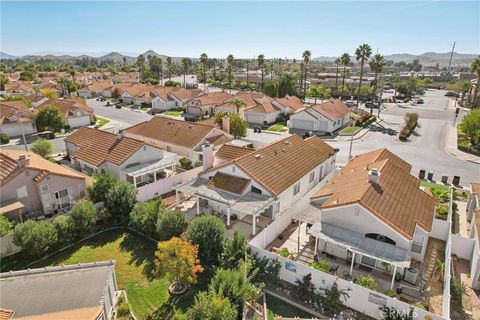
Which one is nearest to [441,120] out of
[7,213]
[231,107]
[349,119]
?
[349,119]

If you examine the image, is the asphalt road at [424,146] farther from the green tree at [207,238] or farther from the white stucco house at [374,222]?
the green tree at [207,238]

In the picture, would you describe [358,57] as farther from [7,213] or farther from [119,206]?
[7,213]

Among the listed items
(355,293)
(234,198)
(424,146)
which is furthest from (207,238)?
(424,146)

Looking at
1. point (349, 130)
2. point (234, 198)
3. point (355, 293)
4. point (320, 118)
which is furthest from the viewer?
point (349, 130)

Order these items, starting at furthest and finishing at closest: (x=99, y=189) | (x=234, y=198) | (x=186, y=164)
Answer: (x=186, y=164)
(x=99, y=189)
(x=234, y=198)

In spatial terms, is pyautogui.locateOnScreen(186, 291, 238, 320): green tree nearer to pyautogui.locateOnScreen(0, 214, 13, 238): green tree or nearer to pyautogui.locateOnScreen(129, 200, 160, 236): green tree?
pyautogui.locateOnScreen(129, 200, 160, 236): green tree

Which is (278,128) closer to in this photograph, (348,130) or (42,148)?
(348,130)

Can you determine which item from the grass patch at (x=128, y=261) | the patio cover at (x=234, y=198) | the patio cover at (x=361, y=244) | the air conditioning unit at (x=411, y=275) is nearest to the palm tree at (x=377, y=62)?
the patio cover at (x=234, y=198)
